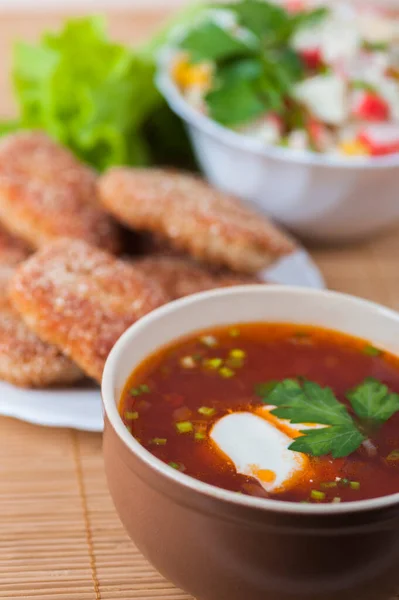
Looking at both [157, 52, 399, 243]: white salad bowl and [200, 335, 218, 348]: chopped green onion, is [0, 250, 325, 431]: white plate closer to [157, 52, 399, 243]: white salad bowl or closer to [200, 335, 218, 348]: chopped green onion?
[200, 335, 218, 348]: chopped green onion

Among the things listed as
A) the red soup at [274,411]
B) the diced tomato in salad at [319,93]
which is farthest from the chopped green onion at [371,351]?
the diced tomato in salad at [319,93]

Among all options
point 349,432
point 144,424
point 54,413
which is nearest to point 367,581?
point 349,432

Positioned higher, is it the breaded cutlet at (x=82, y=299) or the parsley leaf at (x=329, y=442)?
the parsley leaf at (x=329, y=442)

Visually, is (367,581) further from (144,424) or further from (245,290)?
(245,290)

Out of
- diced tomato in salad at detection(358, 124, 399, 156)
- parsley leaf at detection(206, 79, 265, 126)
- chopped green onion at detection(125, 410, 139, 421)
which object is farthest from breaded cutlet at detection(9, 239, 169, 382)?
diced tomato in salad at detection(358, 124, 399, 156)

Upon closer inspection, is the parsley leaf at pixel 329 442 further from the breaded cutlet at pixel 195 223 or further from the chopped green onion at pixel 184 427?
the breaded cutlet at pixel 195 223
